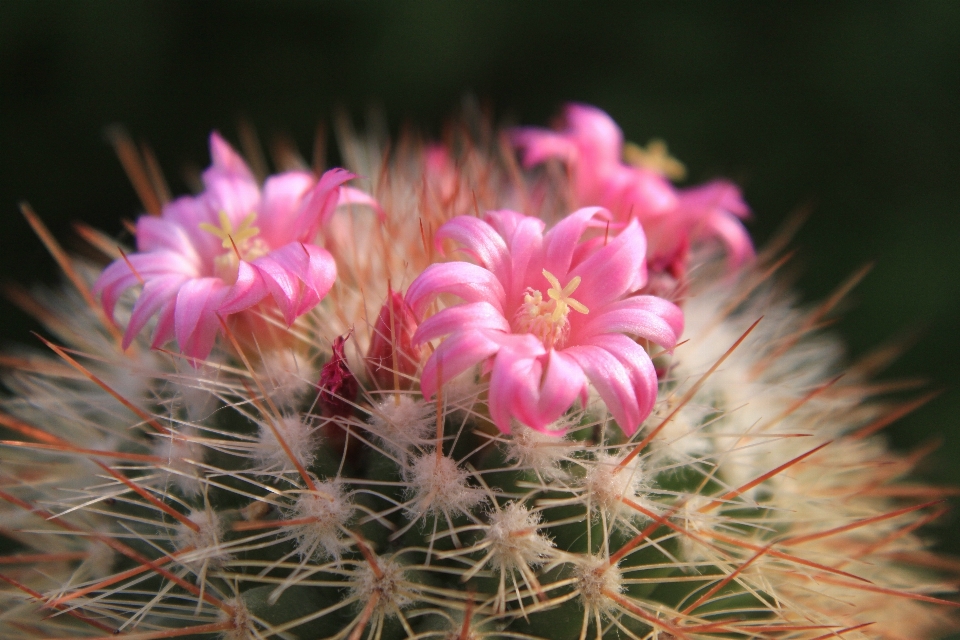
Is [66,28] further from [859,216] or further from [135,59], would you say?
[859,216]

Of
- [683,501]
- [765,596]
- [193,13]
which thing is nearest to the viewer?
[683,501]

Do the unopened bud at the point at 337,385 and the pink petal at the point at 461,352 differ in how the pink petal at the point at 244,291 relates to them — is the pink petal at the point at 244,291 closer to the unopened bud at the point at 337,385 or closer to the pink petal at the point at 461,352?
the unopened bud at the point at 337,385

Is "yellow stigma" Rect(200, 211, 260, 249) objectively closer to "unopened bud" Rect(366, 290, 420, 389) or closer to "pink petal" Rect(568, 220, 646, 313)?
"unopened bud" Rect(366, 290, 420, 389)

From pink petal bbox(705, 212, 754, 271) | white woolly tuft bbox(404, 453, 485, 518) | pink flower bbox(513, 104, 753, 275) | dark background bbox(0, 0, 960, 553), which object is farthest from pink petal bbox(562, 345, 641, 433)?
dark background bbox(0, 0, 960, 553)

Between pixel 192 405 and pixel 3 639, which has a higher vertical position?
pixel 192 405

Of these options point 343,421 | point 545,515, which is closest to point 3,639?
point 343,421

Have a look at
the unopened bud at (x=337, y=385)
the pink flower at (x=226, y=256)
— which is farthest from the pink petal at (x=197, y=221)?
the unopened bud at (x=337, y=385)

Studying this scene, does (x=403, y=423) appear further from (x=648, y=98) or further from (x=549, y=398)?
(x=648, y=98)

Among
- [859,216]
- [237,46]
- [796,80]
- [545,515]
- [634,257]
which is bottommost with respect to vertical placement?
[859,216]
